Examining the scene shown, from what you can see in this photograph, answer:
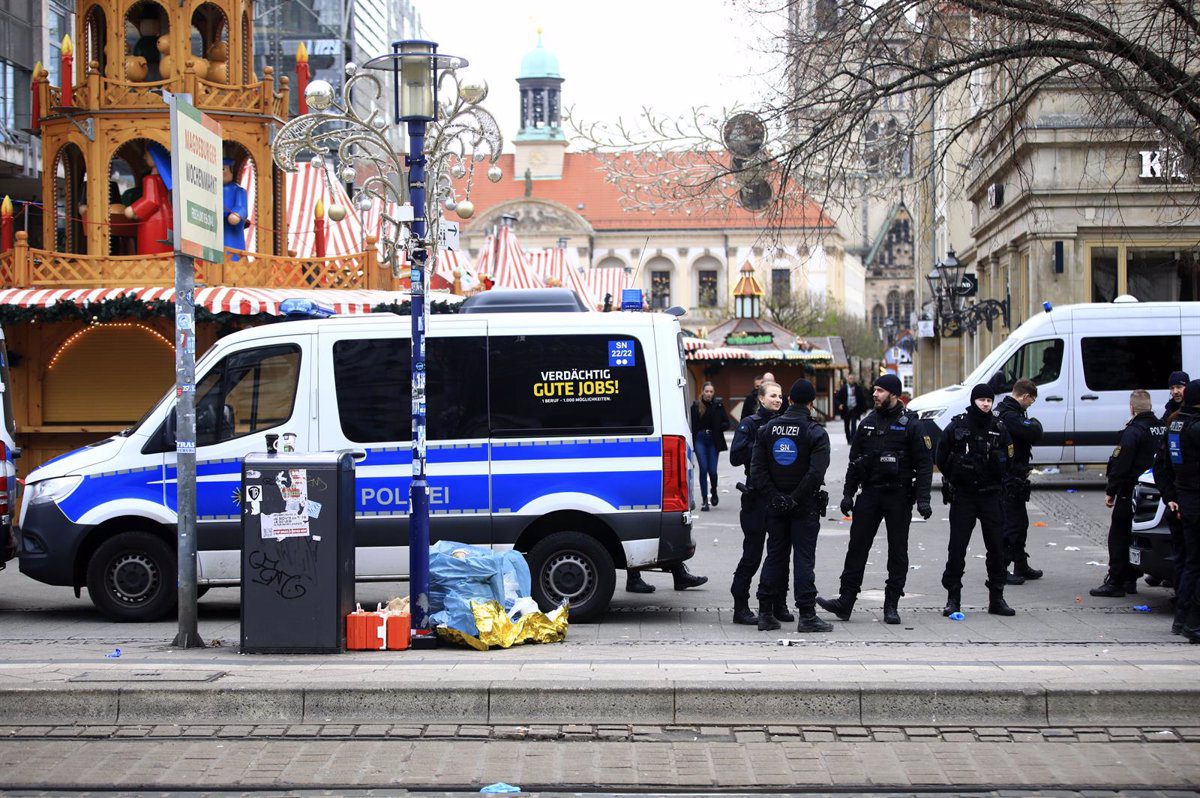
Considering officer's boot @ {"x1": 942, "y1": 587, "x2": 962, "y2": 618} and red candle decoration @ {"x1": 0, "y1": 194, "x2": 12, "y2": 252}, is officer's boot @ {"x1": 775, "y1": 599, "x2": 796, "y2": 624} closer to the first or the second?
officer's boot @ {"x1": 942, "y1": 587, "x2": 962, "y2": 618}

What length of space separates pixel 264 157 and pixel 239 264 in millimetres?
2064

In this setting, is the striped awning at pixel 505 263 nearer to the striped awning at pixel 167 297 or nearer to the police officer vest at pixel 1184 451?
the striped awning at pixel 167 297

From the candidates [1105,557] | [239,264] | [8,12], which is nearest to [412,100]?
[1105,557]

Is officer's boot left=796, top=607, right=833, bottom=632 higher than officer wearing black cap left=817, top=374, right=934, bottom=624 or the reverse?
the reverse

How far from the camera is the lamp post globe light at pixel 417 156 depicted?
32.5ft

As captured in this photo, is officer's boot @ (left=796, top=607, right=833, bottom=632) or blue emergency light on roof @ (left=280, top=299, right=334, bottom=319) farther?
blue emergency light on roof @ (left=280, top=299, right=334, bottom=319)

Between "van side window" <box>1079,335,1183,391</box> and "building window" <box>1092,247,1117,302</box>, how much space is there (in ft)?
20.8

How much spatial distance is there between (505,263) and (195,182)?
2866 centimetres

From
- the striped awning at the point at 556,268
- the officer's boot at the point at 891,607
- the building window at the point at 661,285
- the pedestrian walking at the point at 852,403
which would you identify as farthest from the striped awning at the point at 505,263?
the building window at the point at 661,285

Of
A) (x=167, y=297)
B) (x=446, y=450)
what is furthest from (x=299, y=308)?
(x=446, y=450)

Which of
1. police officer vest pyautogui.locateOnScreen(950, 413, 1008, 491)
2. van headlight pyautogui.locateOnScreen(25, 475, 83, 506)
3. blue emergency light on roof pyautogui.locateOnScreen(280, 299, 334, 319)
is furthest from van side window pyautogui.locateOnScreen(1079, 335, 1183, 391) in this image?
van headlight pyautogui.locateOnScreen(25, 475, 83, 506)

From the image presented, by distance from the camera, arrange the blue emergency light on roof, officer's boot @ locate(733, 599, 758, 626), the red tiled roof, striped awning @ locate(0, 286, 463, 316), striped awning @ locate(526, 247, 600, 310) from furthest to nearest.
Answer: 1. the red tiled roof
2. striped awning @ locate(526, 247, 600, 310)
3. striped awning @ locate(0, 286, 463, 316)
4. the blue emergency light on roof
5. officer's boot @ locate(733, 599, 758, 626)

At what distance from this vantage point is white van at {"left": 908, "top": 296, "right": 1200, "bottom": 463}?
21.9 m

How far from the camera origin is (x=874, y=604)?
12695mm
